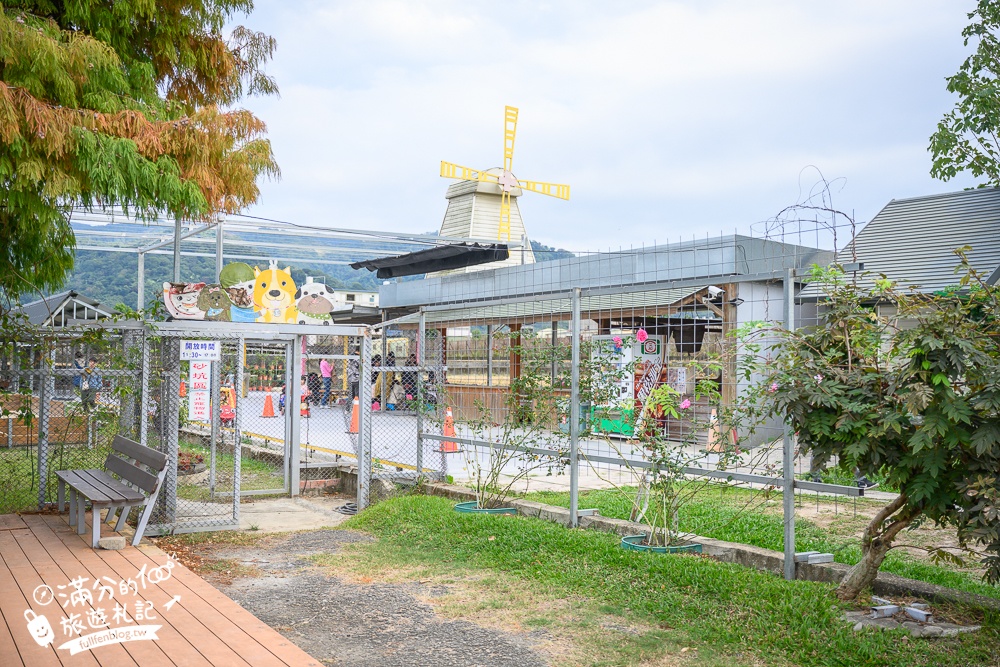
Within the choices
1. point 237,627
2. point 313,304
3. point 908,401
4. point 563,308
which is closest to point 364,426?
point 313,304

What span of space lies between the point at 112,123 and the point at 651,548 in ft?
17.4

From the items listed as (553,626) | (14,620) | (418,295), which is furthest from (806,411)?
(418,295)

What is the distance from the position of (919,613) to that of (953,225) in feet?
44.8

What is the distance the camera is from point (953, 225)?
16.5 m

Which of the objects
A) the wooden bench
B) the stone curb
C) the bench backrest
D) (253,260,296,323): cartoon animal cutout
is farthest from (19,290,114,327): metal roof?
the stone curb

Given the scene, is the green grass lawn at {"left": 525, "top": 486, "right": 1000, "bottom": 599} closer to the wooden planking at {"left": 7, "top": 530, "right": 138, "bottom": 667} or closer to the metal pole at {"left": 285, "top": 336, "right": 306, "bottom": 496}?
the metal pole at {"left": 285, "top": 336, "right": 306, "bottom": 496}

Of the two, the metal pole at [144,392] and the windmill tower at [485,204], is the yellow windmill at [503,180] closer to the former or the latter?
the windmill tower at [485,204]

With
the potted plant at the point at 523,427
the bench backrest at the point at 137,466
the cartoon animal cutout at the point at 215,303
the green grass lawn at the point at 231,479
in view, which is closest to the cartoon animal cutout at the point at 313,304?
the cartoon animal cutout at the point at 215,303

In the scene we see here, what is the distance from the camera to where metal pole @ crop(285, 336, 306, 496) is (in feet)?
37.4

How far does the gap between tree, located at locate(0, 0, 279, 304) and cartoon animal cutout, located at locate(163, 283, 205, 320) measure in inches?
58.6

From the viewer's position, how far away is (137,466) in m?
7.79

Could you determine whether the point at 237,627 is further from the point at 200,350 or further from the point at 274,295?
the point at 274,295

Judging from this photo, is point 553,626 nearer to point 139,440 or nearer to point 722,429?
point 722,429

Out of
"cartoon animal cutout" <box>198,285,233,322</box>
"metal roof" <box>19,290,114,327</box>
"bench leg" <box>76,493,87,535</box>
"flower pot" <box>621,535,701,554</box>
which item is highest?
"metal roof" <box>19,290,114,327</box>
